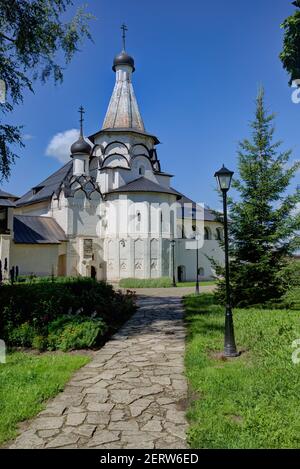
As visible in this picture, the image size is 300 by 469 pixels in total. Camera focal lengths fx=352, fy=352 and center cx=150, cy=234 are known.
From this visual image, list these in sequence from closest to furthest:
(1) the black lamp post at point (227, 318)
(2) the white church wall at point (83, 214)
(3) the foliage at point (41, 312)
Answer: (1) the black lamp post at point (227, 318)
(3) the foliage at point (41, 312)
(2) the white church wall at point (83, 214)

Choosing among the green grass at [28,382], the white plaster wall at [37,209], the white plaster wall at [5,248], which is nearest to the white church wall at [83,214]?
the white plaster wall at [37,209]

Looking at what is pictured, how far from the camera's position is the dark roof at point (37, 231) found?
28094 millimetres

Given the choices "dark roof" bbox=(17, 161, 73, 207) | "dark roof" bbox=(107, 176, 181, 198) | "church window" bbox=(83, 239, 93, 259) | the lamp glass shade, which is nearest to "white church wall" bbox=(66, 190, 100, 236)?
"church window" bbox=(83, 239, 93, 259)

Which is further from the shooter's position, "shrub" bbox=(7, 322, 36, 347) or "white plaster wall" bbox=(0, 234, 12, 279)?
"white plaster wall" bbox=(0, 234, 12, 279)

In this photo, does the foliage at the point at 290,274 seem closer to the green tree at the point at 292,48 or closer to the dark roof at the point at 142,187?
the green tree at the point at 292,48

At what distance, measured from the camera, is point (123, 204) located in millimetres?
30281

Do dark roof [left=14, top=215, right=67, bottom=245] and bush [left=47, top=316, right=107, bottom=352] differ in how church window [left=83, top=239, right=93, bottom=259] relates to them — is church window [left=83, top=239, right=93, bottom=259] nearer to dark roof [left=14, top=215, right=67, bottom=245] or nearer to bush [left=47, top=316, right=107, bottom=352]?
dark roof [left=14, top=215, right=67, bottom=245]

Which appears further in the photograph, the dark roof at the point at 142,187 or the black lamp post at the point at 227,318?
the dark roof at the point at 142,187

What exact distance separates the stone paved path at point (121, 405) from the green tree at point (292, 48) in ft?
26.2

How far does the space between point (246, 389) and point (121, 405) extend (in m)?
1.71

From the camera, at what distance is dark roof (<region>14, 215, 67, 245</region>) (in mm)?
28094

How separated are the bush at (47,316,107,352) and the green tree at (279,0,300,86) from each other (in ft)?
27.2

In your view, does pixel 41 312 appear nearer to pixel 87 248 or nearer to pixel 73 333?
pixel 73 333
